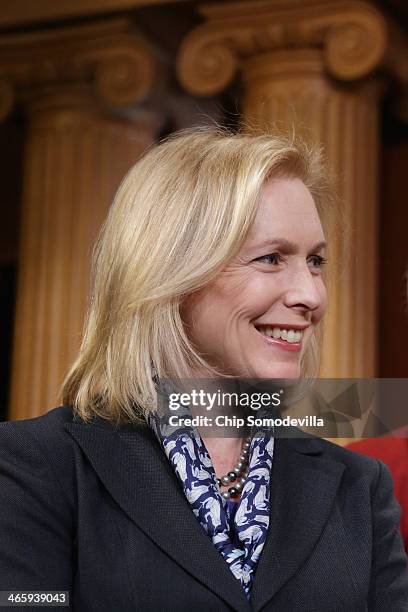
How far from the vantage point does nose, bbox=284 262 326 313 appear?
5.02 feet

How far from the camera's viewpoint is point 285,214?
→ 156 cm

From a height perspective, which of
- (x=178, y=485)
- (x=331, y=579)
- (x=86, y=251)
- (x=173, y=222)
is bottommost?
(x=331, y=579)

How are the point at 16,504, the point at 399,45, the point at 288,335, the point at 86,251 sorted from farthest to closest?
the point at 86,251 < the point at 399,45 < the point at 288,335 < the point at 16,504

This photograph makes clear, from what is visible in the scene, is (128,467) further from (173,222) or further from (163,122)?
(163,122)

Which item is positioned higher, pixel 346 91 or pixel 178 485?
pixel 346 91

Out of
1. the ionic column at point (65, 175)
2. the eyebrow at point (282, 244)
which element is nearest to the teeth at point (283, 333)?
the eyebrow at point (282, 244)

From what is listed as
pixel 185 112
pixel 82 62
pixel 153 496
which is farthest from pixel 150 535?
pixel 185 112

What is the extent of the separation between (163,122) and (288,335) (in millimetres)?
2870

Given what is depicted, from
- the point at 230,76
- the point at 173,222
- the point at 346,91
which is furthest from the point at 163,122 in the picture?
the point at 173,222

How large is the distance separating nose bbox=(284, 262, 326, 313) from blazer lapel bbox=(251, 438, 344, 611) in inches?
8.9

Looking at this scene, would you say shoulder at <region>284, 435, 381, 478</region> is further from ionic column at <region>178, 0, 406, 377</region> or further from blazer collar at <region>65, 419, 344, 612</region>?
ionic column at <region>178, 0, 406, 377</region>

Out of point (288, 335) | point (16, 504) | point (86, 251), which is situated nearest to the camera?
point (16, 504)

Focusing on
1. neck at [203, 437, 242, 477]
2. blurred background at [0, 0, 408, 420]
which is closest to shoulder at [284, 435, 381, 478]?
neck at [203, 437, 242, 477]

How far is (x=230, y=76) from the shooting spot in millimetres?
3938
